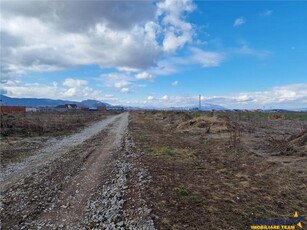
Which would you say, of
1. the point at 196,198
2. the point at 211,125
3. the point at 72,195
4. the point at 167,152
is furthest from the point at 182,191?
the point at 211,125

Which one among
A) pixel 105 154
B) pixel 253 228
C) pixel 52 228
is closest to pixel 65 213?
pixel 52 228

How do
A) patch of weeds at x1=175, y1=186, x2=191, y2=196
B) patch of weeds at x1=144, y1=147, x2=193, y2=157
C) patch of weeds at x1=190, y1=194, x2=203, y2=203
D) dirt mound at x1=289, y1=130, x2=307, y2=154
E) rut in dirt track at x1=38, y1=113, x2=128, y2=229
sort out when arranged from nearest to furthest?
rut in dirt track at x1=38, y1=113, x2=128, y2=229 → patch of weeds at x1=190, y1=194, x2=203, y2=203 → patch of weeds at x1=175, y1=186, x2=191, y2=196 → dirt mound at x1=289, y1=130, x2=307, y2=154 → patch of weeds at x1=144, y1=147, x2=193, y2=157

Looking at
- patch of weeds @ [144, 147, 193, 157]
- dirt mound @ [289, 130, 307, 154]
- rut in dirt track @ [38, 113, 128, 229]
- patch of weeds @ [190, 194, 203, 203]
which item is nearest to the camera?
rut in dirt track @ [38, 113, 128, 229]

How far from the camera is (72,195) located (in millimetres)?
9070

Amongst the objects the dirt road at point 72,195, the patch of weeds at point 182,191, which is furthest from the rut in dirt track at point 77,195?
the patch of weeds at point 182,191

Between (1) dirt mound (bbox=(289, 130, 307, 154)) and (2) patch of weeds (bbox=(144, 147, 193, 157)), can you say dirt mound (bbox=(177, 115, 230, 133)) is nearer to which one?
(1) dirt mound (bbox=(289, 130, 307, 154))

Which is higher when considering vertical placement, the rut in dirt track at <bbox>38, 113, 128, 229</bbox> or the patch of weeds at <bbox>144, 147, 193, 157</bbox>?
the patch of weeds at <bbox>144, 147, 193, 157</bbox>

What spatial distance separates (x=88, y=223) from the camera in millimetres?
6969

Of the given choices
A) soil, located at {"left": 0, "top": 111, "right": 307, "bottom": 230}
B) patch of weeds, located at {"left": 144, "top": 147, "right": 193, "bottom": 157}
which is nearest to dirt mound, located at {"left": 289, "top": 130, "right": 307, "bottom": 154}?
soil, located at {"left": 0, "top": 111, "right": 307, "bottom": 230}

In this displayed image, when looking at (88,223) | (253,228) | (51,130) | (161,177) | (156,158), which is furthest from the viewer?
(51,130)

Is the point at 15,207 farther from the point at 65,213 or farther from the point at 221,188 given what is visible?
the point at 221,188

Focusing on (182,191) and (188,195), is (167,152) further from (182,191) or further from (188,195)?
(188,195)

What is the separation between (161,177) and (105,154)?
259 inches

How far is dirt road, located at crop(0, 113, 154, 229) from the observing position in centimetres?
707
